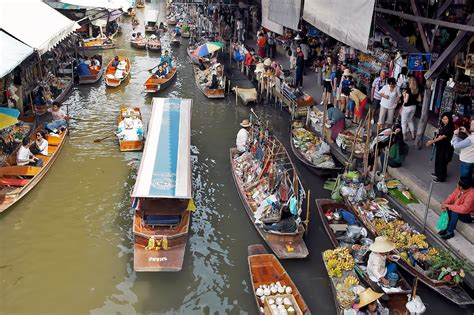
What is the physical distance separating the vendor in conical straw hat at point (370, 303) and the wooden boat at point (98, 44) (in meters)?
27.9

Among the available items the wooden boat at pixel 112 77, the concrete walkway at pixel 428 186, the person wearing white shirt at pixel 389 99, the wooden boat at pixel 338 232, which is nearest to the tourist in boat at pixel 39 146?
the wooden boat at pixel 338 232

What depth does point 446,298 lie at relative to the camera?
8.65 m

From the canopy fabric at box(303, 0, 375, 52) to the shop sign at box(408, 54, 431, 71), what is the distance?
125 centimetres

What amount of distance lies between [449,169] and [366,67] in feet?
19.7

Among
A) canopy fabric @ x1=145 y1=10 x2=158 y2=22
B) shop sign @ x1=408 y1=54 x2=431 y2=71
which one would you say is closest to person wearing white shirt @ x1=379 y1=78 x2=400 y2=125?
shop sign @ x1=408 y1=54 x2=431 y2=71

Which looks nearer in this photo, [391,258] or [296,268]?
[391,258]

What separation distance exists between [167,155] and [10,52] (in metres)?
6.10

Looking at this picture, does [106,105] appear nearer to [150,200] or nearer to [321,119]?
[321,119]

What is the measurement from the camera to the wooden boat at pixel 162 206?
10.0 meters

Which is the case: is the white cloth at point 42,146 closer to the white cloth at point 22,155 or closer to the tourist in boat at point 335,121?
the white cloth at point 22,155

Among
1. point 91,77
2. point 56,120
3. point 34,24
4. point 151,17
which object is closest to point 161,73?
point 91,77

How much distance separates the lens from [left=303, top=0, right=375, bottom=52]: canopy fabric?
39.3ft

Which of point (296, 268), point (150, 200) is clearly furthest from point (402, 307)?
point (150, 200)

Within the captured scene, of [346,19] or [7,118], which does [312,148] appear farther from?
[7,118]
